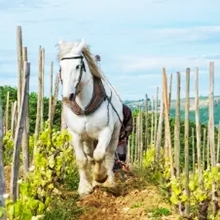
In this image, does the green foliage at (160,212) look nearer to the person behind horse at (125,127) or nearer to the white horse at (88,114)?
the white horse at (88,114)

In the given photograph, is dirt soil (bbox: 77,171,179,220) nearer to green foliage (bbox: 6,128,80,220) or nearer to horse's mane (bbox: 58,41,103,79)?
green foliage (bbox: 6,128,80,220)

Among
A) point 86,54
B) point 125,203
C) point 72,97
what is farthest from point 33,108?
point 72,97

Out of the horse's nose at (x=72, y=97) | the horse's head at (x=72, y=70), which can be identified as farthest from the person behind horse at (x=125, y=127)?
the horse's nose at (x=72, y=97)

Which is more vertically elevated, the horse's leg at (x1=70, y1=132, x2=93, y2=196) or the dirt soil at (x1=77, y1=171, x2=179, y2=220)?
the horse's leg at (x1=70, y1=132, x2=93, y2=196)

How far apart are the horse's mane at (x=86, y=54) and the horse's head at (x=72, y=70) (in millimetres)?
36

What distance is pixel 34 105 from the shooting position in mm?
23406

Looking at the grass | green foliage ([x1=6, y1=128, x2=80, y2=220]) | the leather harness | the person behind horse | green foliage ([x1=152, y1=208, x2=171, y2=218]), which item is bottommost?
green foliage ([x1=152, y1=208, x2=171, y2=218])

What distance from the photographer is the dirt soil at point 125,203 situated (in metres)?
8.51

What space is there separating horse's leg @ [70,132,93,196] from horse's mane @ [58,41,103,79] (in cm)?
83

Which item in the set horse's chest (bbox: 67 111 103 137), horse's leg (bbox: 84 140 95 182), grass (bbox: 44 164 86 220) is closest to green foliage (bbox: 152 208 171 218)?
grass (bbox: 44 164 86 220)

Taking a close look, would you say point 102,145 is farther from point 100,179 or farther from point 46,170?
point 46,170

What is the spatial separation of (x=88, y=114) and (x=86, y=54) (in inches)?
29.6

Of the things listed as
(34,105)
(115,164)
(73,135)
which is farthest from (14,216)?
(34,105)

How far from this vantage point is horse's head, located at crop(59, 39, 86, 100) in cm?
844
